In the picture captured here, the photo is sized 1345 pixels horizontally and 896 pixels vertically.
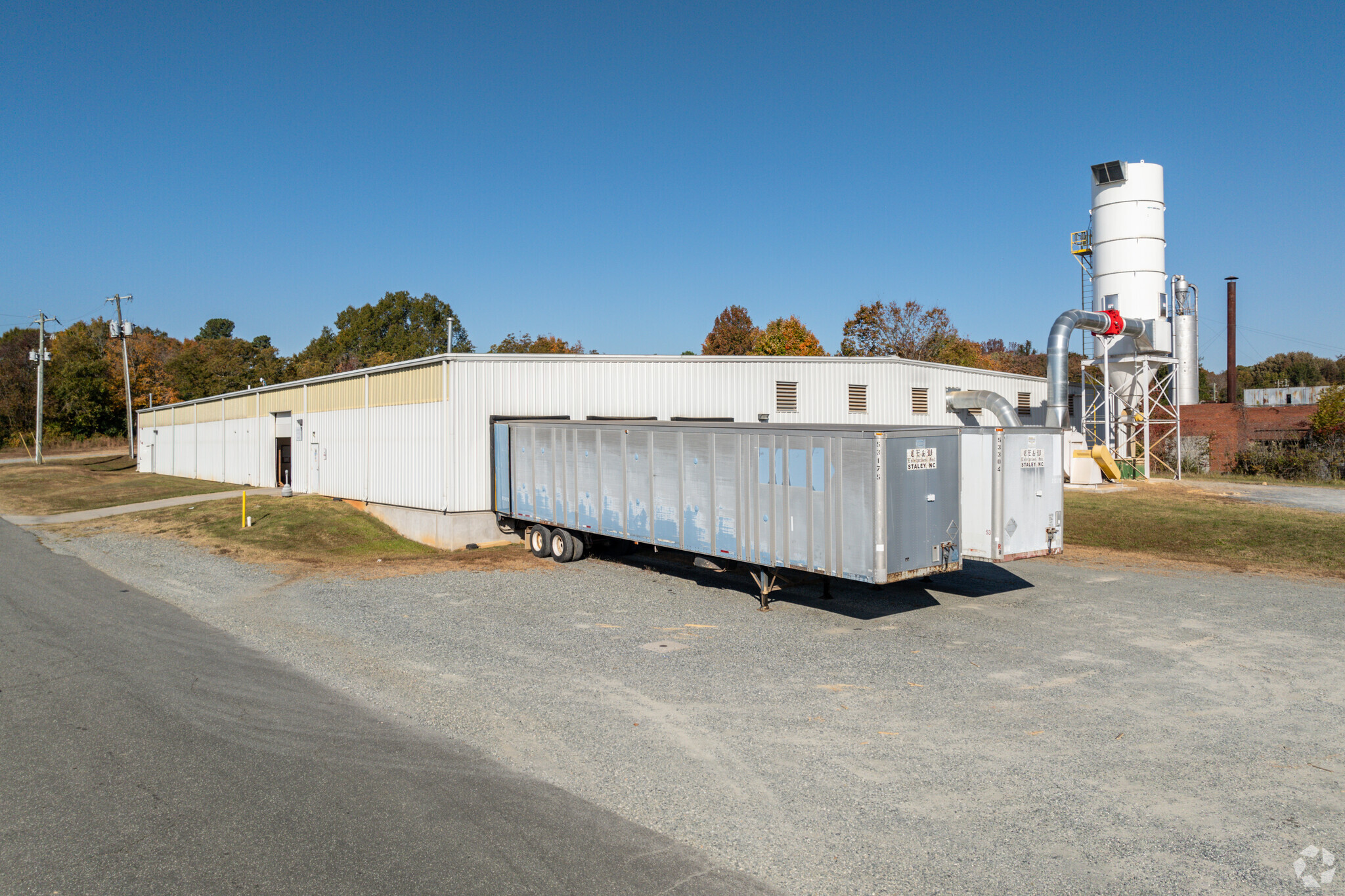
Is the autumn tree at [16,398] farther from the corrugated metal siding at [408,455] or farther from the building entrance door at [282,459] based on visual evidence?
the corrugated metal siding at [408,455]

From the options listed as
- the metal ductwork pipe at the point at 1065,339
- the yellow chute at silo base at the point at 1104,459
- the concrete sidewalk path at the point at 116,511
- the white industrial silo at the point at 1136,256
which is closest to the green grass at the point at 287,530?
the concrete sidewalk path at the point at 116,511

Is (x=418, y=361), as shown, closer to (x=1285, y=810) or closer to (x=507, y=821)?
(x=507, y=821)

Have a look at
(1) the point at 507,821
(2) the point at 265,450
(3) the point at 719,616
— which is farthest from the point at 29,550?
(1) the point at 507,821

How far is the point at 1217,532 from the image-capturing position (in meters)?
21.3

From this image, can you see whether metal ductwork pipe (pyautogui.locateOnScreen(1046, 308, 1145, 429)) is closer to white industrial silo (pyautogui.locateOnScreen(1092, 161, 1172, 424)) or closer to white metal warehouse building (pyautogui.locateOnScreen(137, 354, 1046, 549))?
white industrial silo (pyautogui.locateOnScreen(1092, 161, 1172, 424))

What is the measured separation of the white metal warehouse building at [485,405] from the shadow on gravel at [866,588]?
5.84 metres

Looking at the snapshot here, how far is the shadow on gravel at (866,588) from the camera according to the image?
13.9 m

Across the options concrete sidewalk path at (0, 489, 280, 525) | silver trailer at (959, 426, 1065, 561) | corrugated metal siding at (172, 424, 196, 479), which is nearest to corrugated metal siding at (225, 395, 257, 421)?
concrete sidewalk path at (0, 489, 280, 525)

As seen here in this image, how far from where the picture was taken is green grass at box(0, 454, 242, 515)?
31891 millimetres

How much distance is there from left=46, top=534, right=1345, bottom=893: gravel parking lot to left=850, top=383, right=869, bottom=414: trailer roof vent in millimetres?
12452

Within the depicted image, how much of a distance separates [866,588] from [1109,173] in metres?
32.0

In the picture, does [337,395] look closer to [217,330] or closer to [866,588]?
[866,588]

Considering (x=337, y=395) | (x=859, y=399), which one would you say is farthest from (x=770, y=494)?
(x=337, y=395)

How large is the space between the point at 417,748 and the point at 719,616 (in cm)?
657
